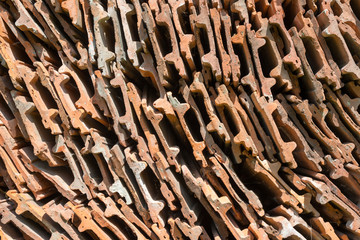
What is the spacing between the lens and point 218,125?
135cm

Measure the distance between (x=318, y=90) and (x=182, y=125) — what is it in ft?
2.13

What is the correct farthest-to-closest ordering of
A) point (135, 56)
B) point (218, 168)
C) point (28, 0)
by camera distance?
point (28, 0) < point (135, 56) < point (218, 168)

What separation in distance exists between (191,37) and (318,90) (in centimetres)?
64

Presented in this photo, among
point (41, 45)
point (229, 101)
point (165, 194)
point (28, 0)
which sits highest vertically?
point (28, 0)

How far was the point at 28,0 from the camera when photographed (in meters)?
1.64

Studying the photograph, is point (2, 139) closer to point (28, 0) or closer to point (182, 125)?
point (28, 0)

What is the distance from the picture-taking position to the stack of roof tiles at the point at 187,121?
4.46ft

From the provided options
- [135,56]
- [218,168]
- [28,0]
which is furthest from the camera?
[28,0]

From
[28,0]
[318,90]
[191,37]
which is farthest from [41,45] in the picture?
[318,90]

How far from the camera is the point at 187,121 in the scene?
151 cm

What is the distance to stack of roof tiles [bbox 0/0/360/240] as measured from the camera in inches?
53.6

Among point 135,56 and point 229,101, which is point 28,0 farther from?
point 229,101

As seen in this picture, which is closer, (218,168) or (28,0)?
(218,168)

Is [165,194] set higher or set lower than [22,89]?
lower
